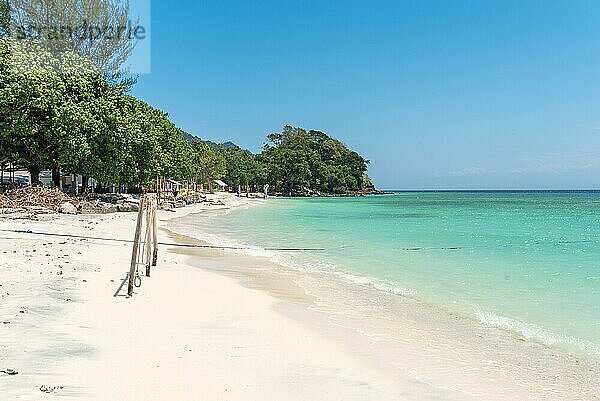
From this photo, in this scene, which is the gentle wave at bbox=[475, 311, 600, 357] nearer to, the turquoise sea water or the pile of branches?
the turquoise sea water

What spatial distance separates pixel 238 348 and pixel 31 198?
70.1 ft

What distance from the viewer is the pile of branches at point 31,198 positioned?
23016 millimetres

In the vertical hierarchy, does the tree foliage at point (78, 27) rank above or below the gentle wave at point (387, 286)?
above

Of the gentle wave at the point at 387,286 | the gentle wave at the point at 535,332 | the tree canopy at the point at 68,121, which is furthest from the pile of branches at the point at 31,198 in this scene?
the gentle wave at the point at 535,332

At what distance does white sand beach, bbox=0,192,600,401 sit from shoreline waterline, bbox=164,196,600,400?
0.02 meters

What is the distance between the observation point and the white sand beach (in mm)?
4492

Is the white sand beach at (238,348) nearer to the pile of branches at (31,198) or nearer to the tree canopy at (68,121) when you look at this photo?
the pile of branches at (31,198)

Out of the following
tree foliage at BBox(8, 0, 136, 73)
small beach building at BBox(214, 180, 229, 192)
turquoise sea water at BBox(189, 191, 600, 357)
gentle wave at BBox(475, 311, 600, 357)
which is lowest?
turquoise sea water at BBox(189, 191, 600, 357)

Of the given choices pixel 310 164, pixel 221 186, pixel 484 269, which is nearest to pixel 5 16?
pixel 484 269

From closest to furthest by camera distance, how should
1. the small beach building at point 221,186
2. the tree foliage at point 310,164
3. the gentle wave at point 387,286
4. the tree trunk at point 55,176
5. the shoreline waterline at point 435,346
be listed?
the shoreline waterline at point 435,346, the gentle wave at point 387,286, the tree trunk at point 55,176, the small beach building at point 221,186, the tree foliage at point 310,164

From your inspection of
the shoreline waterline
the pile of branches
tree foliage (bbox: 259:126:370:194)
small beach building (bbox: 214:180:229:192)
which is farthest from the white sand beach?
tree foliage (bbox: 259:126:370:194)

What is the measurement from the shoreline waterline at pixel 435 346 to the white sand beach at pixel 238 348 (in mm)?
22

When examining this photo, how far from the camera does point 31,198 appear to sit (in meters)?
23.9

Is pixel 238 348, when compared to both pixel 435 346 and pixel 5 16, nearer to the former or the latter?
pixel 435 346
